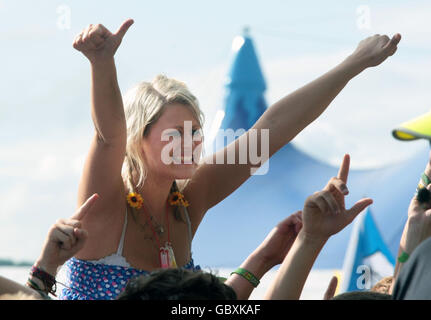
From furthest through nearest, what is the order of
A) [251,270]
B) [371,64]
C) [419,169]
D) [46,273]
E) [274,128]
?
1. [419,169]
2. [274,128]
3. [371,64]
4. [251,270]
5. [46,273]

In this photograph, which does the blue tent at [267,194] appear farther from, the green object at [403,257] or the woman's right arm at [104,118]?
the green object at [403,257]

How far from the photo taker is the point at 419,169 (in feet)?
16.9

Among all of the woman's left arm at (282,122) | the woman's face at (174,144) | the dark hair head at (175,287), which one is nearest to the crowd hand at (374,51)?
the woman's left arm at (282,122)

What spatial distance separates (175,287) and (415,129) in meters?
0.40

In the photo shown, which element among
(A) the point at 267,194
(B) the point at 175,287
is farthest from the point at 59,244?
(A) the point at 267,194

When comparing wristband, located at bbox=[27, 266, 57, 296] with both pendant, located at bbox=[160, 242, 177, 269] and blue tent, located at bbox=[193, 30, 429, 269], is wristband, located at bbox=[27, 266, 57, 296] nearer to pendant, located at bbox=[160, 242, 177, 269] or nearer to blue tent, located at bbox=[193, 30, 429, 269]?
pendant, located at bbox=[160, 242, 177, 269]

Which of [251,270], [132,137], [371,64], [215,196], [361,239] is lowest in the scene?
[361,239]

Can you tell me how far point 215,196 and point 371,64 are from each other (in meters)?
0.58

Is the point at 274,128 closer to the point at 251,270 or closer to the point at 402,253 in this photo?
the point at 251,270

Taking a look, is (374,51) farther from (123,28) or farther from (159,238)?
(159,238)

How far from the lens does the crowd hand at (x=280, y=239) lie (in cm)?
136
